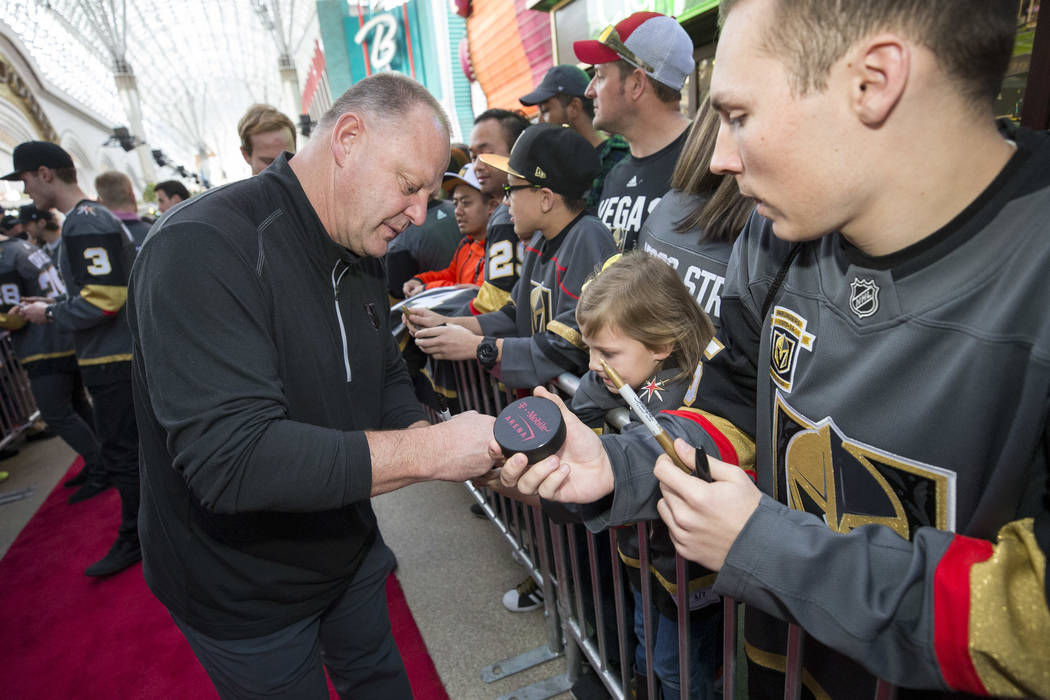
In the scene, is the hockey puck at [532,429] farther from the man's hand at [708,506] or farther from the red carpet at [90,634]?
the red carpet at [90,634]

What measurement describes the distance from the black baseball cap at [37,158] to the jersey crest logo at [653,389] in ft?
14.7

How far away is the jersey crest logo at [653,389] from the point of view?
5.69ft

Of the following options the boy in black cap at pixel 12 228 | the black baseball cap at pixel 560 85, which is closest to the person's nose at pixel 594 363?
the black baseball cap at pixel 560 85

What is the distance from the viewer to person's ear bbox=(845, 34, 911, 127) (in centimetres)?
76

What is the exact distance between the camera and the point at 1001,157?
0.80 metres

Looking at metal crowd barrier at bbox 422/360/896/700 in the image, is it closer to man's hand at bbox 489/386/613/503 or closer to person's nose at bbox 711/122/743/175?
man's hand at bbox 489/386/613/503

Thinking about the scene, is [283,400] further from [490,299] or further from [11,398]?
[11,398]

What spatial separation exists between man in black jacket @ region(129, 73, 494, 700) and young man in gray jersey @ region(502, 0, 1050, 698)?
0.75m

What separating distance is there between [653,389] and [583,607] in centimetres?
108

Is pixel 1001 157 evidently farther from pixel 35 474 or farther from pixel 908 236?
pixel 35 474

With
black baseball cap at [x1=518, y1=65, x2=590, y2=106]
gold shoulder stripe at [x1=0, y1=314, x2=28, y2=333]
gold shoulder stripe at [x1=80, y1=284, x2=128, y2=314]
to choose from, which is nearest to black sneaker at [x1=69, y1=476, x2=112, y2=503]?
gold shoulder stripe at [x1=0, y1=314, x2=28, y2=333]

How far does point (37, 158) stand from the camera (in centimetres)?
388

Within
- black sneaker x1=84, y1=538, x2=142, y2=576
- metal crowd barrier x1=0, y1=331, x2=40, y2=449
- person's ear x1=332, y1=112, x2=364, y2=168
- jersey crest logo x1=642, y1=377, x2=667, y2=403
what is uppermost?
person's ear x1=332, y1=112, x2=364, y2=168

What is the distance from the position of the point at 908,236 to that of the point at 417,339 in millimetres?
2133
